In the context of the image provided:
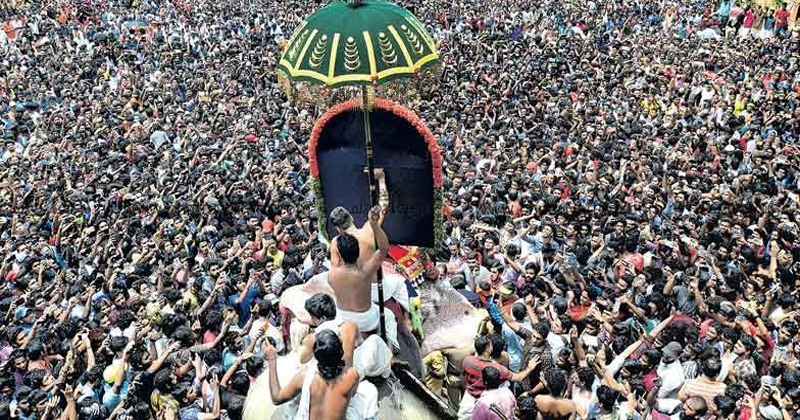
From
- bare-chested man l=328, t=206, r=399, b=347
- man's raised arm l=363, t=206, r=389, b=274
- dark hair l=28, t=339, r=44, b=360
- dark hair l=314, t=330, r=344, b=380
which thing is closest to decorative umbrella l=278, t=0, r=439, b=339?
bare-chested man l=328, t=206, r=399, b=347

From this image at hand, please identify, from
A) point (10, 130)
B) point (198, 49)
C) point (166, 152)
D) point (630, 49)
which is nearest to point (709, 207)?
point (166, 152)

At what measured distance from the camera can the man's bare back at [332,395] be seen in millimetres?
3906

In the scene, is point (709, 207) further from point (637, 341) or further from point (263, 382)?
point (263, 382)

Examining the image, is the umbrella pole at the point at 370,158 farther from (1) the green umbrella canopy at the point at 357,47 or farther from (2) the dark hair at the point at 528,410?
(2) the dark hair at the point at 528,410

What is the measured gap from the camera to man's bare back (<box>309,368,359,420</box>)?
3.91 meters

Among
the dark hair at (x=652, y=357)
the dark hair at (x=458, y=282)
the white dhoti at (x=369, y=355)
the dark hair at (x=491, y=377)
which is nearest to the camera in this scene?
the white dhoti at (x=369, y=355)

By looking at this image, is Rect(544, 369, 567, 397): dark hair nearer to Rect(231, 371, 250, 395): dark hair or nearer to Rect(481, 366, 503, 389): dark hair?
Rect(481, 366, 503, 389): dark hair

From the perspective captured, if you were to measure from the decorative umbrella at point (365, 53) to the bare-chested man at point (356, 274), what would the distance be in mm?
232

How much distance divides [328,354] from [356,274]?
142 centimetres

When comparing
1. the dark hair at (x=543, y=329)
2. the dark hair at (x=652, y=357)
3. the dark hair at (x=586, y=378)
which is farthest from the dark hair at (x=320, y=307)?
the dark hair at (x=652, y=357)

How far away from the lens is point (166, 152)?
1359cm

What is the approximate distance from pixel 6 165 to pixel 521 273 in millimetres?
10353

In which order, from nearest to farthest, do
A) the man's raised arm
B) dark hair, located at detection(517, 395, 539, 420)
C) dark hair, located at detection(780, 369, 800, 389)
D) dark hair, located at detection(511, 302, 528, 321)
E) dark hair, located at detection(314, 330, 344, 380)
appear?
dark hair, located at detection(314, 330, 344, 380) → the man's raised arm → dark hair, located at detection(517, 395, 539, 420) → dark hair, located at detection(780, 369, 800, 389) → dark hair, located at detection(511, 302, 528, 321)

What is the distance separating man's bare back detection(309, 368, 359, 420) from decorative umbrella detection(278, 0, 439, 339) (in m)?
1.61
